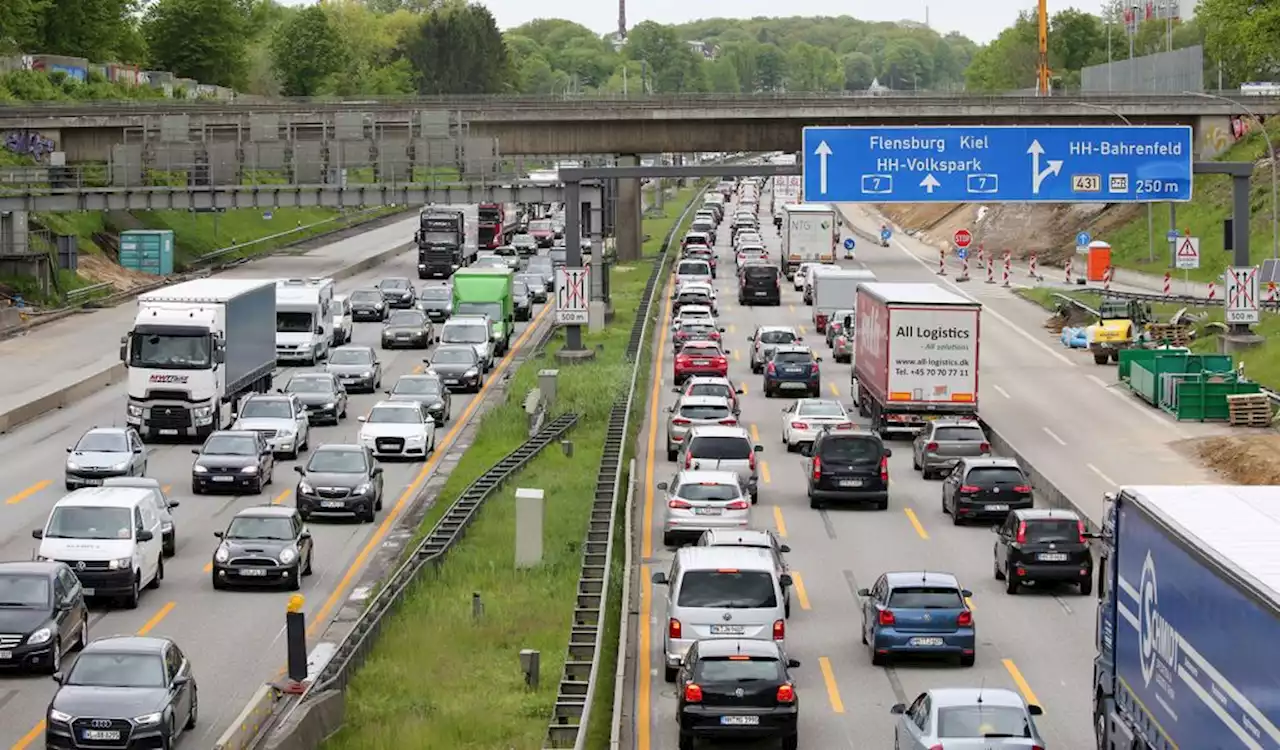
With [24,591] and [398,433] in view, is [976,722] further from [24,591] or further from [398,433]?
[398,433]

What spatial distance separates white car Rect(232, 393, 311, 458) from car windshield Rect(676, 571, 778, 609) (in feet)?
68.9

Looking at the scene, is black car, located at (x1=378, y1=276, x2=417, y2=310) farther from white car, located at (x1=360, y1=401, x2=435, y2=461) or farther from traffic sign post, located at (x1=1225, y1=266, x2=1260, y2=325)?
traffic sign post, located at (x1=1225, y1=266, x2=1260, y2=325)

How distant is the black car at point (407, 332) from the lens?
230 ft

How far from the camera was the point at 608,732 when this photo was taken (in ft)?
79.0

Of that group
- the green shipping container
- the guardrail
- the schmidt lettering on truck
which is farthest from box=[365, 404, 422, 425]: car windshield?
the green shipping container

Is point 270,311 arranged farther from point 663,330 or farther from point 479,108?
point 479,108

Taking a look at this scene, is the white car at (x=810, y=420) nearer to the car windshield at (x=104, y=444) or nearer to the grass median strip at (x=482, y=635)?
the grass median strip at (x=482, y=635)

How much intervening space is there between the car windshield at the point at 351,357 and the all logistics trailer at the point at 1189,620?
3902 cm

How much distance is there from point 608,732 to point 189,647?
8553mm

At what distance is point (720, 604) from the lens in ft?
89.8

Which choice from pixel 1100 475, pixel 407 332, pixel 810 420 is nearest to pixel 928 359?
pixel 810 420

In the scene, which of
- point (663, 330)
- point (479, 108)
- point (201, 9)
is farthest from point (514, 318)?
point (201, 9)

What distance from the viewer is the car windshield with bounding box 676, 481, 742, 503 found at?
36.4 meters

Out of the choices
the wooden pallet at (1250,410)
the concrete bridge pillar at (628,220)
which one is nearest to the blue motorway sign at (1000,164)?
the wooden pallet at (1250,410)
